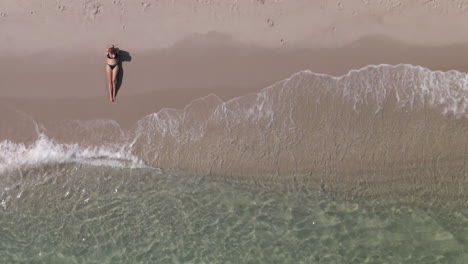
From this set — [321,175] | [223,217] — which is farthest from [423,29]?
[223,217]

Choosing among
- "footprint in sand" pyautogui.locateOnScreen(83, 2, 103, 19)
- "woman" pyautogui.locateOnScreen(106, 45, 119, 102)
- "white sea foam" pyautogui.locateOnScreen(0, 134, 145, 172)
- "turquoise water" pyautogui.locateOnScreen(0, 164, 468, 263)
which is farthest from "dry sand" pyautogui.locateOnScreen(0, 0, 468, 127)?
"turquoise water" pyautogui.locateOnScreen(0, 164, 468, 263)

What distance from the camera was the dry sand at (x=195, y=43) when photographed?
790cm

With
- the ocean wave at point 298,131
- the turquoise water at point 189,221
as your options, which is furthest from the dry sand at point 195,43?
the turquoise water at point 189,221

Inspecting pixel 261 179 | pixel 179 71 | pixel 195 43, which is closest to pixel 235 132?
pixel 261 179

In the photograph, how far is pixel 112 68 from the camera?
7852 mm

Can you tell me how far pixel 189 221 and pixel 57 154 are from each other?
2417 mm

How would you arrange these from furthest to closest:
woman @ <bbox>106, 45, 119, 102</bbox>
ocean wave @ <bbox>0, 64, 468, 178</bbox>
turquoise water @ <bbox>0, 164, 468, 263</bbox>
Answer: turquoise water @ <bbox>0, 164, 468, 263</bbox>, ocean wave @ <bbox>0, 64, 468, 178</bbox>, woman @ <bbox>106, 45, 119, 102</bbox>

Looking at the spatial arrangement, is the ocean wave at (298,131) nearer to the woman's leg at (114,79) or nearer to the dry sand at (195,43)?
the dry sand at (195,43)

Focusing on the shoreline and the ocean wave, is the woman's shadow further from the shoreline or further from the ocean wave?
the ocean wave

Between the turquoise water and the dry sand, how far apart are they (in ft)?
4.29

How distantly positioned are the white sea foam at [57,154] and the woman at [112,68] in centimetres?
89

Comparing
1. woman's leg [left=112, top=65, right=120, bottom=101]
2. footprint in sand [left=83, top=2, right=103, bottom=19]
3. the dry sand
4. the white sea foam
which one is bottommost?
the white sea foam

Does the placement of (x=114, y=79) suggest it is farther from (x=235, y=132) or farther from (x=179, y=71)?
(x=235, y=132)

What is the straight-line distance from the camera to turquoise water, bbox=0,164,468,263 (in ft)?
26.8
